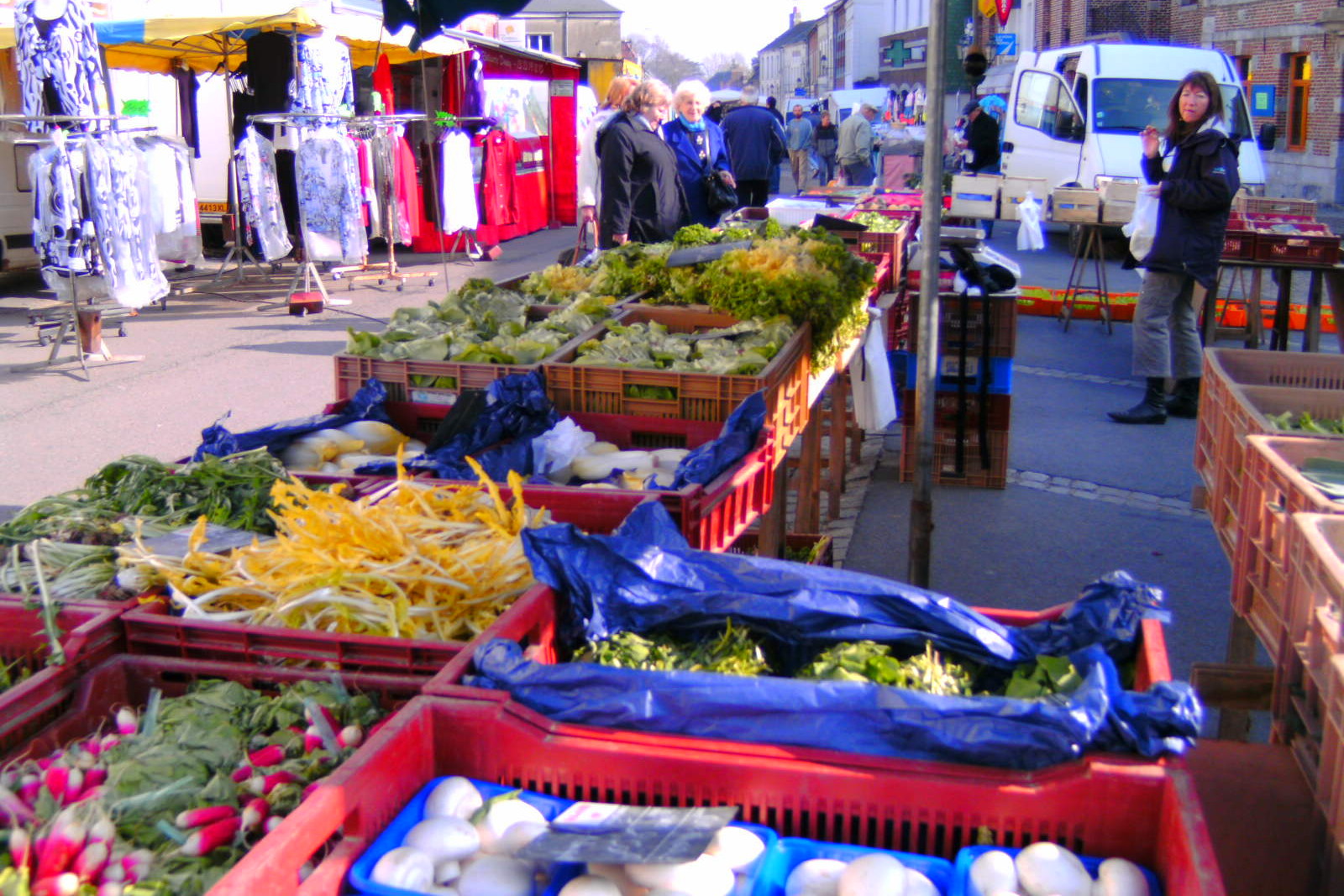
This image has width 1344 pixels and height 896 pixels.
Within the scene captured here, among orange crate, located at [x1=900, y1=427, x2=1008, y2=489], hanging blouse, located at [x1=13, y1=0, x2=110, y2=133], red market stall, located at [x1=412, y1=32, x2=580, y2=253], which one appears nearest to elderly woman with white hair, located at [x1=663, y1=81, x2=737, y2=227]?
orange crate, located at [x1=900, y1=427, x2=1008, y2=489]

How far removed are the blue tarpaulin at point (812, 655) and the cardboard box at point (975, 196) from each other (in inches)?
422

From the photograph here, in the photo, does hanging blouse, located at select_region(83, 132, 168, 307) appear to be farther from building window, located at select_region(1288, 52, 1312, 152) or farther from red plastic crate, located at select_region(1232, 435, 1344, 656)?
building window, located at select_region(1288, 52, 1312, 152)

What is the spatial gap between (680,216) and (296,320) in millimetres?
4760

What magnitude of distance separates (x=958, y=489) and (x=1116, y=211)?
5.97m

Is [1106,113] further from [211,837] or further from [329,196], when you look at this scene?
[211,837]

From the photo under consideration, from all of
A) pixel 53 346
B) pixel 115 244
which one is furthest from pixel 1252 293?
pixel 53 346

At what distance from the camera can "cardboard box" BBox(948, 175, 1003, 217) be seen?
12.7 m

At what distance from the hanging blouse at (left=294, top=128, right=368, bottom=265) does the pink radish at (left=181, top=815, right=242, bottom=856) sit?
34.1ft

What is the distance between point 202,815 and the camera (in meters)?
1.93

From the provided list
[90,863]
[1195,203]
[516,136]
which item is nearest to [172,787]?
[90,863]

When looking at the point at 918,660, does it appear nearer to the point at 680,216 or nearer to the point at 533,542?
the point at 533,542

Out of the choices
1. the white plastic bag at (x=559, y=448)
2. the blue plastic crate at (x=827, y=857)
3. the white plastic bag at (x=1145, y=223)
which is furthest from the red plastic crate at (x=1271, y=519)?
the white plastic bag at (x=1145, y=223)

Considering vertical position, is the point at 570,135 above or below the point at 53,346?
above

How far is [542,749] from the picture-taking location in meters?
1.99
